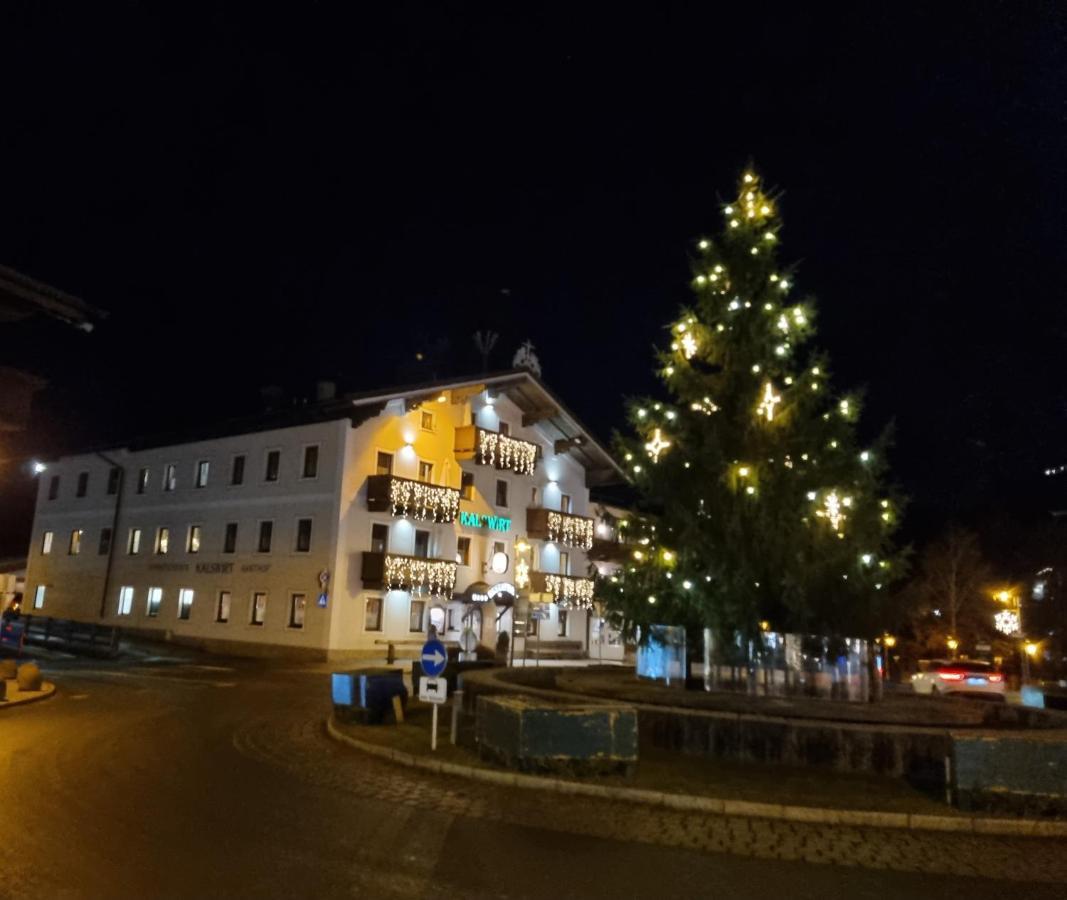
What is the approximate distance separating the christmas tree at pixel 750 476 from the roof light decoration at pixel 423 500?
18.3m

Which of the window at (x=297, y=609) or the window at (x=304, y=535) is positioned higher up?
the window at (x=304, y=535)

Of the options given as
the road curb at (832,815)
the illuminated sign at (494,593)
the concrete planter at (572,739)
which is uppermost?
the illuminated sign at (494,593)

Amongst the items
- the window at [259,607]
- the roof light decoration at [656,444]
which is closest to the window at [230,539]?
the window at [259,607]

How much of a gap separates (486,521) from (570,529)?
577cm

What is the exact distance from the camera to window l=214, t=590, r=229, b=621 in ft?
123

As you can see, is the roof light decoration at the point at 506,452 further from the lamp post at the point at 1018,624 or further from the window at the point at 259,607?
the lamp post at the point at 1018,624

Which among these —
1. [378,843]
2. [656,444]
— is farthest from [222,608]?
[378,843]

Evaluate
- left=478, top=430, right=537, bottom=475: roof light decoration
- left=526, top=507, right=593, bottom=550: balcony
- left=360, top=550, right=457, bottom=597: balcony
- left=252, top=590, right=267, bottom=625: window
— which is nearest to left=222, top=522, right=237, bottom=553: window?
left=252, top=590, right=267, bottom=625: window

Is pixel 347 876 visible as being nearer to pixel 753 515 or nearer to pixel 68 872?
pixel 68 872

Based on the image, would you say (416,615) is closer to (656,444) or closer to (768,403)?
(656,444)

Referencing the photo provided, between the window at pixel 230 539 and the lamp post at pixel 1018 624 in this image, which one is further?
the lamp post at pixel 1018 624

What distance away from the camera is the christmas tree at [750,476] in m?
16.5

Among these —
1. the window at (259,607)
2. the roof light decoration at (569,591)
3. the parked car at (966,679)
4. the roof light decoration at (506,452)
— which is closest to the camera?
the parked car at (966,679)

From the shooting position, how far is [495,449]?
132 feet
